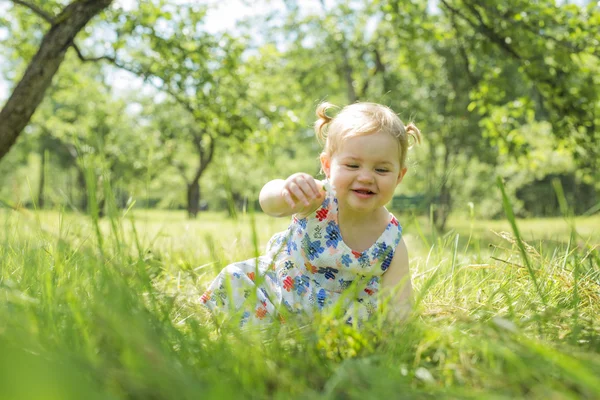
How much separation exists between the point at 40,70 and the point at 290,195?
340 centimetres

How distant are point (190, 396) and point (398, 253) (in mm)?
1824

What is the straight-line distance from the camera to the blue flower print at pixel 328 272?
99.9 inches

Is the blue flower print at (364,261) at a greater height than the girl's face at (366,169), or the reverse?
the girl's face at (366,169)

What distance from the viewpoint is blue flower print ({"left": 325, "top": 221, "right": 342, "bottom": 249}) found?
8.17ft

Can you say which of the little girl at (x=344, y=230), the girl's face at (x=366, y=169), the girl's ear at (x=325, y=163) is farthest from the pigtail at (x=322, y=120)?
the girl's face at (x=366, y=169)

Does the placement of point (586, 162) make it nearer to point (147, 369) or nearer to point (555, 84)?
point (555, 84)

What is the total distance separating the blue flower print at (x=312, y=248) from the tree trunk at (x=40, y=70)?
10.4ft

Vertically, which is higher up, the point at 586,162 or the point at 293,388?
the point at 586,162

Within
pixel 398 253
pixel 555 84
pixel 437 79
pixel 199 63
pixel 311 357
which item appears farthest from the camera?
pixel 437 79

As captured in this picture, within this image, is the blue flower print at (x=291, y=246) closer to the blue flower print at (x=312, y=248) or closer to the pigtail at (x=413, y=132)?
the blue flower print at (x=312, y=248)

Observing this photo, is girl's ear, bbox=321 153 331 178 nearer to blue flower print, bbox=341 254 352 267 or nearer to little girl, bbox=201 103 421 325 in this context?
little girl, bbox=201 103 421 325

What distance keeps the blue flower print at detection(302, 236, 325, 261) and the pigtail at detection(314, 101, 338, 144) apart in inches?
24.1

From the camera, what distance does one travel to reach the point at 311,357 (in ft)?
3.89

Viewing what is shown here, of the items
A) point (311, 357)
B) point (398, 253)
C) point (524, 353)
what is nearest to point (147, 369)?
point (311, 357)
